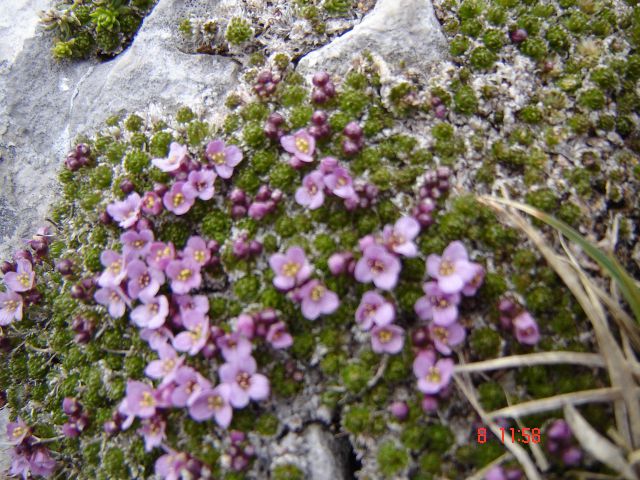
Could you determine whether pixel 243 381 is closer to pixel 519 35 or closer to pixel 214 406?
pixel 214 406

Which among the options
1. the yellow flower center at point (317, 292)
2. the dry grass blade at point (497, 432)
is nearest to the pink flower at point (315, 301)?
the yellow flower center at point (317, 292)

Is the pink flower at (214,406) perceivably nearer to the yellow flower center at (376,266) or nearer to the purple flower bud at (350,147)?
the yellow flower center at (376,266)

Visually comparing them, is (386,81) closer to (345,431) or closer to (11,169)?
(345,431)

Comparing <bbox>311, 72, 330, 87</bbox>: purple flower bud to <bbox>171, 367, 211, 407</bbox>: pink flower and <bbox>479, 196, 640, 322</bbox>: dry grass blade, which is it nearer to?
<bbox>479, 196, 640, 322</bbox>: dry grass blade

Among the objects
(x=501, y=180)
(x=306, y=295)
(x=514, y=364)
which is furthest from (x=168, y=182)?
(x=514, y=364)

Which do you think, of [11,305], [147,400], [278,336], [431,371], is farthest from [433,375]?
[11,305]

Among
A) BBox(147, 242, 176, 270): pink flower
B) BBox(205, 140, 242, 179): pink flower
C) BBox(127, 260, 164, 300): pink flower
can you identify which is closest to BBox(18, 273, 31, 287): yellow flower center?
BBox(127, 260, 164, 300): pink flower
